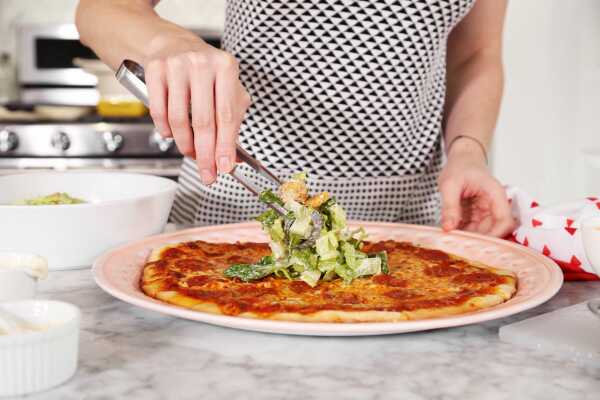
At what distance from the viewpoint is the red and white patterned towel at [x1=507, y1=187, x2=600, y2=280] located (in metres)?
1.22

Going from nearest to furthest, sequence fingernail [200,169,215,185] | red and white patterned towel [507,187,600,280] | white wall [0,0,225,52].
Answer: fingernail [200,169,215,185] < red and white patterned towel [507,187,600,280] < white wall [0,0,225,52]

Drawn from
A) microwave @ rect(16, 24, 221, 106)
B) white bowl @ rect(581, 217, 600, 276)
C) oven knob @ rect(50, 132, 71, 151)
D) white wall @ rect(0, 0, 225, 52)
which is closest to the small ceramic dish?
white bowl @ rect(581, 217, 600, 276)

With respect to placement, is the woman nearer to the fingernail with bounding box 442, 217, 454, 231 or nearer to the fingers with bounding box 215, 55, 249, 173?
the fingernail with bounding box 442, 217, 454, 231

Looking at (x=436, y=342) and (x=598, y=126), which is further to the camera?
(x=598, y=126)

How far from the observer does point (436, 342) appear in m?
0.90

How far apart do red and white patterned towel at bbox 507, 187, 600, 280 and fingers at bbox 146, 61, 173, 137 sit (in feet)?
2.08

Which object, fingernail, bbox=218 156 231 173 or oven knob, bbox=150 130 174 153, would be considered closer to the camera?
fingernail, bbox=218 156 231 173

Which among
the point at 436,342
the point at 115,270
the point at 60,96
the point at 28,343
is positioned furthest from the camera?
the point at 60,96

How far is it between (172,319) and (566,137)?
103 inches

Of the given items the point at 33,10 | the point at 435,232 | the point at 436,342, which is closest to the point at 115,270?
the point at 436,342

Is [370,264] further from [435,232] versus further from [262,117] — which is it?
[262,117]

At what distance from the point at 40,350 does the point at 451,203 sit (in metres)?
0.91

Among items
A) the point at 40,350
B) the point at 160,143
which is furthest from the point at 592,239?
the point at 160,143

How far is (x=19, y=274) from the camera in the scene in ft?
2.99
